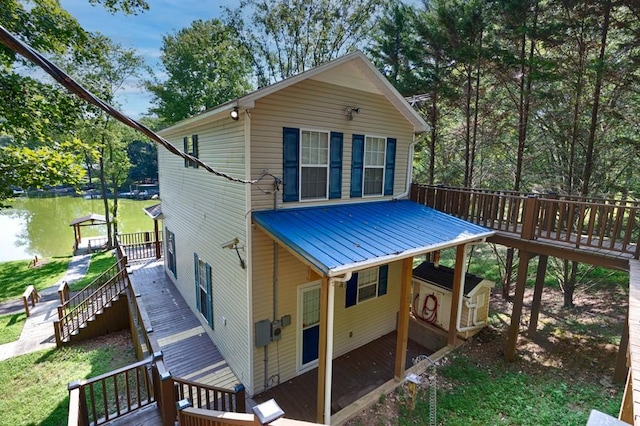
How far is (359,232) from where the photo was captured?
6176mm

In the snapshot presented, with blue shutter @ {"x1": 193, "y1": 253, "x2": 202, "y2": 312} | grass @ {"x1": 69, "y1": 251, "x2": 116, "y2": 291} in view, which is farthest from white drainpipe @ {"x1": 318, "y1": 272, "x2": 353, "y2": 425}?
grass @ {"x1": 69, "y1": 251, "x2": 116, "y2": 291}

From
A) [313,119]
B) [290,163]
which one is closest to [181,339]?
[290,163]

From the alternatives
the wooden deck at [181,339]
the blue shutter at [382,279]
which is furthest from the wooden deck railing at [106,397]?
the blue shutter at [382,279]

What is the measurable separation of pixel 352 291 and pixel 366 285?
1.74 ft

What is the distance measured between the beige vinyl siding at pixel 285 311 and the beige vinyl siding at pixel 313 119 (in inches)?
46.4

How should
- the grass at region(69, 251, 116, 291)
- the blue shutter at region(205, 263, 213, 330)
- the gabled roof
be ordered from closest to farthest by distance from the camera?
the gabled roof < the blue shutter at region(205, 263, 213, 330) < the grass at region(69, 251, 116, 291)

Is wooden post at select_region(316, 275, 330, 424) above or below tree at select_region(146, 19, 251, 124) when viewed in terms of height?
below

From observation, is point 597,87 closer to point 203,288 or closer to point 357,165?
point 357,165

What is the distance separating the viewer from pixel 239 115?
588 centimetres

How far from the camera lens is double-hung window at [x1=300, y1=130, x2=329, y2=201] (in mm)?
6793

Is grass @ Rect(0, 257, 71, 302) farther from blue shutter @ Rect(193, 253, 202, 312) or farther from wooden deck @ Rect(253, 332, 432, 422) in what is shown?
wooden deck @ Rect(253, 332, 432, 422)

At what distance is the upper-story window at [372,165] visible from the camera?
7.70 m

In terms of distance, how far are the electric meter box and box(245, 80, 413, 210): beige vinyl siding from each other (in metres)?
3.50

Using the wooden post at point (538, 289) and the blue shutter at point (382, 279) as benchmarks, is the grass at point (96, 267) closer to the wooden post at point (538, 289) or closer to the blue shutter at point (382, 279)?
the blue shutter at point (382, 279)
